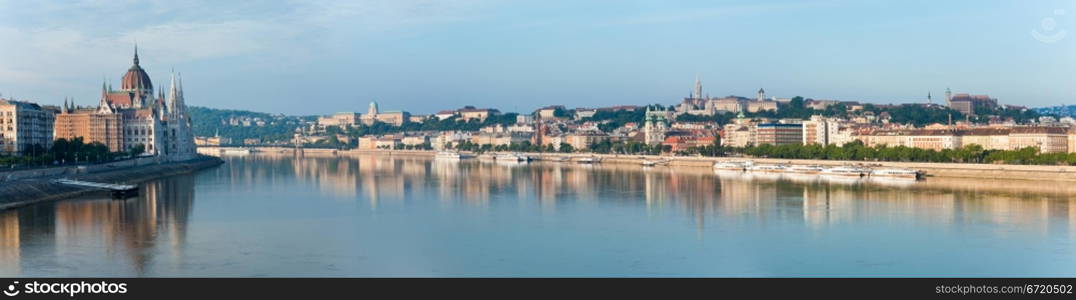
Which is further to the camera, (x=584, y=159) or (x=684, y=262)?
(x=584, y=159)

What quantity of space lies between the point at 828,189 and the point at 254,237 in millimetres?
16100

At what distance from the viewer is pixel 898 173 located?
118ft

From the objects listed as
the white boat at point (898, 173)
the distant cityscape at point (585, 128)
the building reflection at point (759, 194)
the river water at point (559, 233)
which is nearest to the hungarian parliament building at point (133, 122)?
the distant cityscape at point (585, 128)

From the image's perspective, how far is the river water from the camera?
14742 millimetres

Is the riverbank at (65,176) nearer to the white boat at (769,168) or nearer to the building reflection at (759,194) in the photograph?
the building reflection at (759,194)

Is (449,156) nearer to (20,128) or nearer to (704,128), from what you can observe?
(704,128)

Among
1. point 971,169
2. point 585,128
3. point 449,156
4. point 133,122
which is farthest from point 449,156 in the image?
point 971,169

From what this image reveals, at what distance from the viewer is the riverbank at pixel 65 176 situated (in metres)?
23.3

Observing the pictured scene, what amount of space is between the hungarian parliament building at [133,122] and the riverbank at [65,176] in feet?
23.5

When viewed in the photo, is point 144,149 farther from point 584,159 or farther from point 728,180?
point 728,180

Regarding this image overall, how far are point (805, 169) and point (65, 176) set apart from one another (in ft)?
77.8

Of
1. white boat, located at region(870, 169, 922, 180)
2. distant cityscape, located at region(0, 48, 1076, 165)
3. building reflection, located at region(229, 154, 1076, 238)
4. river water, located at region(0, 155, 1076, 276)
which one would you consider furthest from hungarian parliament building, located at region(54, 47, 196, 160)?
white boat, located at region(870, 169, 922, 180)

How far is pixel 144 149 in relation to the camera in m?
49.9
